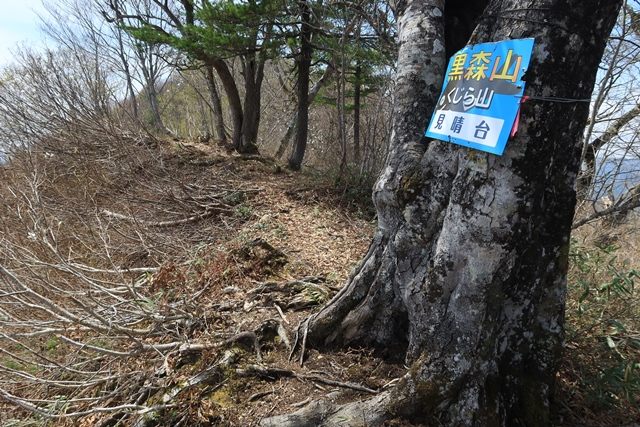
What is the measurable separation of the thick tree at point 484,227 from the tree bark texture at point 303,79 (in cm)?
477

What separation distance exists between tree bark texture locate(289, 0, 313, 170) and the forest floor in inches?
118

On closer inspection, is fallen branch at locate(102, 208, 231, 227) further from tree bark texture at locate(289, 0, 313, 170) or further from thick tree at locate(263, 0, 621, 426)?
thick tree at locate(263, 0, 621, 426)

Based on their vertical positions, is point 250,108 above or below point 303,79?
below

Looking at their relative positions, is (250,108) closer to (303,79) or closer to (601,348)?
(303,79)

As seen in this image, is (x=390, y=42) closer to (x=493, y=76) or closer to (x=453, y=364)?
(x=493, y=76)

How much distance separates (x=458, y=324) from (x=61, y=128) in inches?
291

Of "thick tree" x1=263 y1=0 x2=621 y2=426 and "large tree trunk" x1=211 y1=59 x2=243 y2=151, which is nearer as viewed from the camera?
"thick tree" x1=263 y1=0 x2=621 y2=426

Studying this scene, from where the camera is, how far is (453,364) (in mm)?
1688

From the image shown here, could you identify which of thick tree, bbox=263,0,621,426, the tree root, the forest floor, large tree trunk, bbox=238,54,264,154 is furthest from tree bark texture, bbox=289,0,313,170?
the tree root

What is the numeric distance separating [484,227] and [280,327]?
149 centimetres

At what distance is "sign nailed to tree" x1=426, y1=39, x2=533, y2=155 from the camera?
1.44m

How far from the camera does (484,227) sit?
157 cm

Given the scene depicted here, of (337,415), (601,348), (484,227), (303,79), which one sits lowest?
(337,415)

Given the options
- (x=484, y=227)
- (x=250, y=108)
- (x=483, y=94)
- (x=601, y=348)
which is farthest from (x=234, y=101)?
(x=601, y=348)
